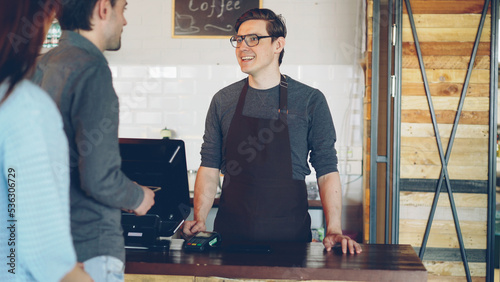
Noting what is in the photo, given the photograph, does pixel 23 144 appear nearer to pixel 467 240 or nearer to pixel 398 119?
pixel 398 119

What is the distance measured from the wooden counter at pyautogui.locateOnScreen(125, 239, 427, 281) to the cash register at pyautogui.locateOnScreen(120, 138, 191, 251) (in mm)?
73

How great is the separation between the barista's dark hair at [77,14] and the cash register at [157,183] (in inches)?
18.9

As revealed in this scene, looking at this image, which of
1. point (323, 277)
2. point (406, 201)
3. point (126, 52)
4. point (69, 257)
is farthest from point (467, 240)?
point (126, 52)

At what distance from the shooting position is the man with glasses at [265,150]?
6.24ft

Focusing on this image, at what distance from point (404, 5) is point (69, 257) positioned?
274 centimetres

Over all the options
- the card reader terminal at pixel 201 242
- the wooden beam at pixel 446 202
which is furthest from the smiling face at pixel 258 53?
the wooden beam at pixel 446 202

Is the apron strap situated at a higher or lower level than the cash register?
higher

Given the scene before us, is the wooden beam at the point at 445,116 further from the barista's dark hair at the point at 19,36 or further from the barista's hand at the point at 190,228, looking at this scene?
the barista's dark hair at the point at 19,36

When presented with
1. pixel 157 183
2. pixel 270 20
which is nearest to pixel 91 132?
pixel 157 183

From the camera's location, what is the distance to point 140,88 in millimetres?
4039

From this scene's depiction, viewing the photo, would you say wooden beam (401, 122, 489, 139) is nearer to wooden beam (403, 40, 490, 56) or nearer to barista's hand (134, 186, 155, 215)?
wooden beam (403, 40, 490, 56)

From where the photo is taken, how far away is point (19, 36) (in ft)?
2.72

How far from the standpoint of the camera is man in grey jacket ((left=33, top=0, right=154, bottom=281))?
3.16ft

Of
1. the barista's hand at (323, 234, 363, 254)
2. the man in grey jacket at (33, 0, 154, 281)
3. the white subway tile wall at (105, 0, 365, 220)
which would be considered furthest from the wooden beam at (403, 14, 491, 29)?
the man in grey jacket at (33, 0, 154, 281)
